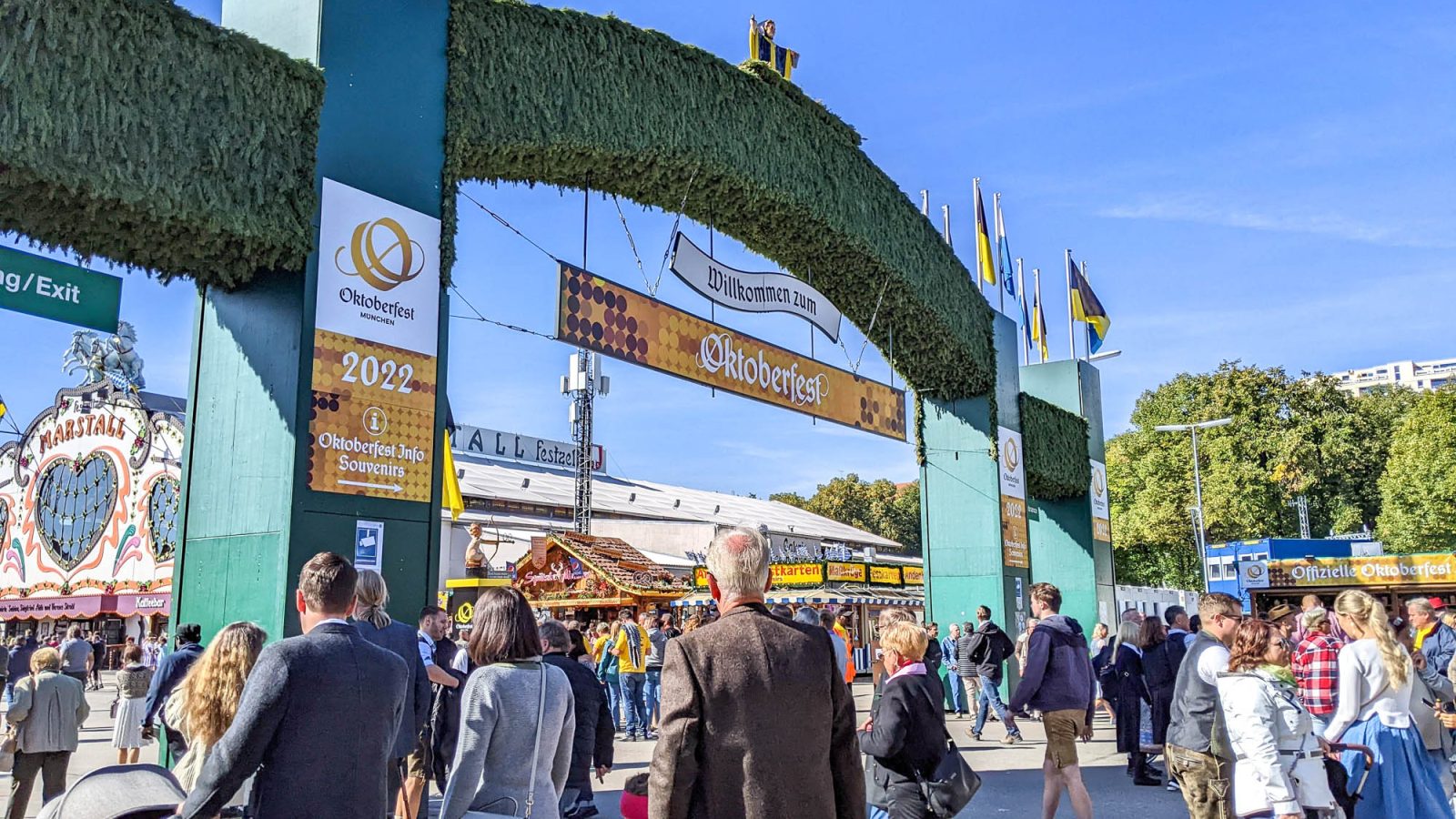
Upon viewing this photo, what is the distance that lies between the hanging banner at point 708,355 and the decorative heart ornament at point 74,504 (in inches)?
1046

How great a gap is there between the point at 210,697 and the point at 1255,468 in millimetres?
42289

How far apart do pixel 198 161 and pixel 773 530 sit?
35.1 m

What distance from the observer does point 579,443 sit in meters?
34.1

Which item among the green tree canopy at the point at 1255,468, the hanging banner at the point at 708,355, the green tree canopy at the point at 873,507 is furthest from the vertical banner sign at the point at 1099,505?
the green tree canopy at the point at 873,507

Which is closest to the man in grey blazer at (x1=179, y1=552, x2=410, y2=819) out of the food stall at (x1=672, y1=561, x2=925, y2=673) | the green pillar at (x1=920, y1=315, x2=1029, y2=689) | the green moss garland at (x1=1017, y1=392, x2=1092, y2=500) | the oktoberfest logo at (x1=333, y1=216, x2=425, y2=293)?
the oktoberfest logo at (x1=333, y1=216, x2=425, y2=293)

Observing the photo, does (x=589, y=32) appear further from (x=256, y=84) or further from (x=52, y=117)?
(x=52, y=117)

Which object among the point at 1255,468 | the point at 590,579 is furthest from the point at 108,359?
the point at 1255,468

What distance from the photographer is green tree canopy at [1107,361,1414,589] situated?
40281mm

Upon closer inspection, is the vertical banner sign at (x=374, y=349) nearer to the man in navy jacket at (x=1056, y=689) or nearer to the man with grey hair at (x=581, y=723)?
the man with grey hair at (x=581, y=723)

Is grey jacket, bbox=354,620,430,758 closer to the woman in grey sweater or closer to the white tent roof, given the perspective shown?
the woman in grey sweater

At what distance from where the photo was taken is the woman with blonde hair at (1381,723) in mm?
5715

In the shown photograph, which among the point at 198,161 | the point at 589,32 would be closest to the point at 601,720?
the point at 198,161

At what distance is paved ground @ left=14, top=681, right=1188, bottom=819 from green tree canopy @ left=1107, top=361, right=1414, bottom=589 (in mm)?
27033

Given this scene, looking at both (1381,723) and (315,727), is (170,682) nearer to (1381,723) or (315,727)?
(315,727)
